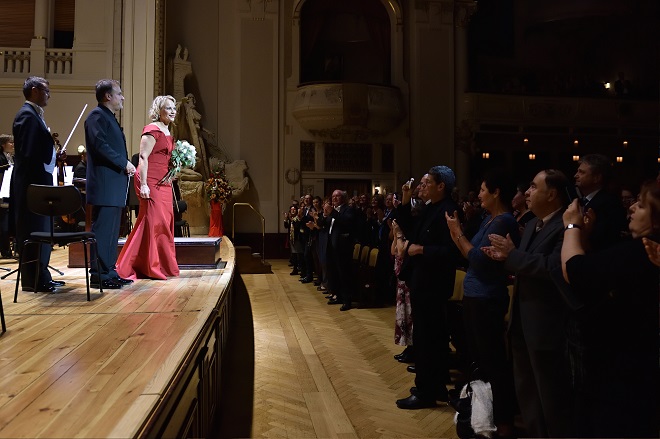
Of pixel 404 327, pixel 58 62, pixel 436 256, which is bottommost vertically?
pixel 404 327

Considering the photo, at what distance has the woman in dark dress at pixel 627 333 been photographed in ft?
5.36

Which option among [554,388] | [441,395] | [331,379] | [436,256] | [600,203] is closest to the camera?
[554,388]

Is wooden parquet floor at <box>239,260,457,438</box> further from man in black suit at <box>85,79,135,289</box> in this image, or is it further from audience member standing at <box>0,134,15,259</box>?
audience member standing at <box>0,134,15,259</box>

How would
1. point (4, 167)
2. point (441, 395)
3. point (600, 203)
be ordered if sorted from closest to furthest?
point (600, 203) → point (441, 395) → point (4, 167)

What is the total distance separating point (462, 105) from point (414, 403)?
497 inches

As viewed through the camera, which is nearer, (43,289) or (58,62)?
(43,289)

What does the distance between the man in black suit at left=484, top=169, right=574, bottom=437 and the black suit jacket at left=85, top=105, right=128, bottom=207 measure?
280cm

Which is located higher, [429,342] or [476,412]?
[429,342]

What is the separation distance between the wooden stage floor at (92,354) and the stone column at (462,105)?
11.6m

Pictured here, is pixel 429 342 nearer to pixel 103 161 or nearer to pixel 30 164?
pixel 103 161

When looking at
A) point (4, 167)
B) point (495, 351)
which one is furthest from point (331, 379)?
point (4, 167)

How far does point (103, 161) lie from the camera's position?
3.98m

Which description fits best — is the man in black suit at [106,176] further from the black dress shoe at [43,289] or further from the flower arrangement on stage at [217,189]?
the flower arrangement on stage at [217,189]

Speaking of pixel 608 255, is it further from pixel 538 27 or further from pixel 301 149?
pixel 538 27
